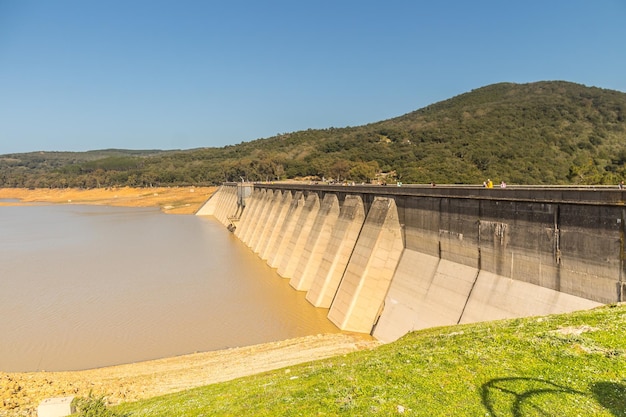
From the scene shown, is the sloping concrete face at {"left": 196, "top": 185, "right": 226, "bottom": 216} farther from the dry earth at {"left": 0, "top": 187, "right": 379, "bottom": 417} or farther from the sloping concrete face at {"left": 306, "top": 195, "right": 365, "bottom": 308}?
the dry earth at {"left": 0, "top": 187, "right": 379, "bottom": 417}

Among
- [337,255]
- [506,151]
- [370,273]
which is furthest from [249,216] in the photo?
[506,151]

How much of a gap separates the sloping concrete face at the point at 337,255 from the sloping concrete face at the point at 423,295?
16.4 ft

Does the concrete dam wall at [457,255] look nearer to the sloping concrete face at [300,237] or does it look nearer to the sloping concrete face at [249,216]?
the sloping concrete face at [300,237]

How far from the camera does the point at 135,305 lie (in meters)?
25.7

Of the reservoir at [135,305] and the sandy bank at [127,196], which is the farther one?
the sandy bank at [127,196]

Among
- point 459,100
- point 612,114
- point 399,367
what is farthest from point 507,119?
point 399,367

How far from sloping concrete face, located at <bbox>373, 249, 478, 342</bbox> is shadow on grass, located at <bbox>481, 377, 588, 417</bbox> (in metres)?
8.51

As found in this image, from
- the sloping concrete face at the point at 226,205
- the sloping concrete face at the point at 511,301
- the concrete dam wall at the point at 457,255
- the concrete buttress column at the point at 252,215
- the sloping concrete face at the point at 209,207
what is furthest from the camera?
the sloping concrete face at the point at 209,207

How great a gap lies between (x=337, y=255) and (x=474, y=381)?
687 inches

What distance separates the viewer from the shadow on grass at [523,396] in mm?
6496

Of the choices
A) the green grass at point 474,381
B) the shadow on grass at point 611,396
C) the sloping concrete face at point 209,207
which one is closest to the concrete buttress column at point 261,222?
the green grass at point 474,381

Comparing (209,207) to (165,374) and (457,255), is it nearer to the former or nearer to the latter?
(165,374)

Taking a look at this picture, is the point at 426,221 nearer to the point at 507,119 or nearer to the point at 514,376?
the point at 514,376

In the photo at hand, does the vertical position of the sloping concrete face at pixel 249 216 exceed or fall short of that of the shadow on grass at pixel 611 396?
it falls short
